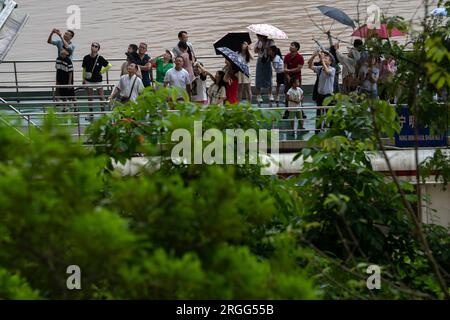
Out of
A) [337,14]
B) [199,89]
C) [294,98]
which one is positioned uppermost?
[337,14]

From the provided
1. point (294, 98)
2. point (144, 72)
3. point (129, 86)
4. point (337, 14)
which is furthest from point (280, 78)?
point (337, 14)

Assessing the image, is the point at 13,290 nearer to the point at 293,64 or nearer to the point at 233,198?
the point at 233,198

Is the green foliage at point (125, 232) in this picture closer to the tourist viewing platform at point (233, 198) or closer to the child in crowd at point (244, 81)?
the tourist viewing platform at point (233, 198)

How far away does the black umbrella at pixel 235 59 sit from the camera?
57.7 ft

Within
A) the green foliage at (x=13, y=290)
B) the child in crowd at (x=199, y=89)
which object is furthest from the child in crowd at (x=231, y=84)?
the green foliage at (x=13, y=290)

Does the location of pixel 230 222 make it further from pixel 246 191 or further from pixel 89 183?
pixel 89 183

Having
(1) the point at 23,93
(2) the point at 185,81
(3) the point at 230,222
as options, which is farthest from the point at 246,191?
(1) the point at 23,93

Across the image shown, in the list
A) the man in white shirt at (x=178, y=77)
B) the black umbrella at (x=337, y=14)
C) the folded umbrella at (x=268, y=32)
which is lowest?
the man in white shirt at (x=178, y=77)

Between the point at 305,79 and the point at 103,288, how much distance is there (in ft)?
63.1

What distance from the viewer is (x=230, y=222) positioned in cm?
481

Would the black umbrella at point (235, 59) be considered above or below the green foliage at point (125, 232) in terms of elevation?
above

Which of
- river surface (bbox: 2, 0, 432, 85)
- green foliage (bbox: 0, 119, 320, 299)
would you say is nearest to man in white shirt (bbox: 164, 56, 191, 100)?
river surface (bbox: 2, 0, 432, 85)

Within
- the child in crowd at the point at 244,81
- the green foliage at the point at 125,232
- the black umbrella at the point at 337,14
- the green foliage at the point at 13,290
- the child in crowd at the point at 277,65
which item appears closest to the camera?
the green foliage at the point at 125,232

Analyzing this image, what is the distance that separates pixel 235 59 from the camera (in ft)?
58.0
